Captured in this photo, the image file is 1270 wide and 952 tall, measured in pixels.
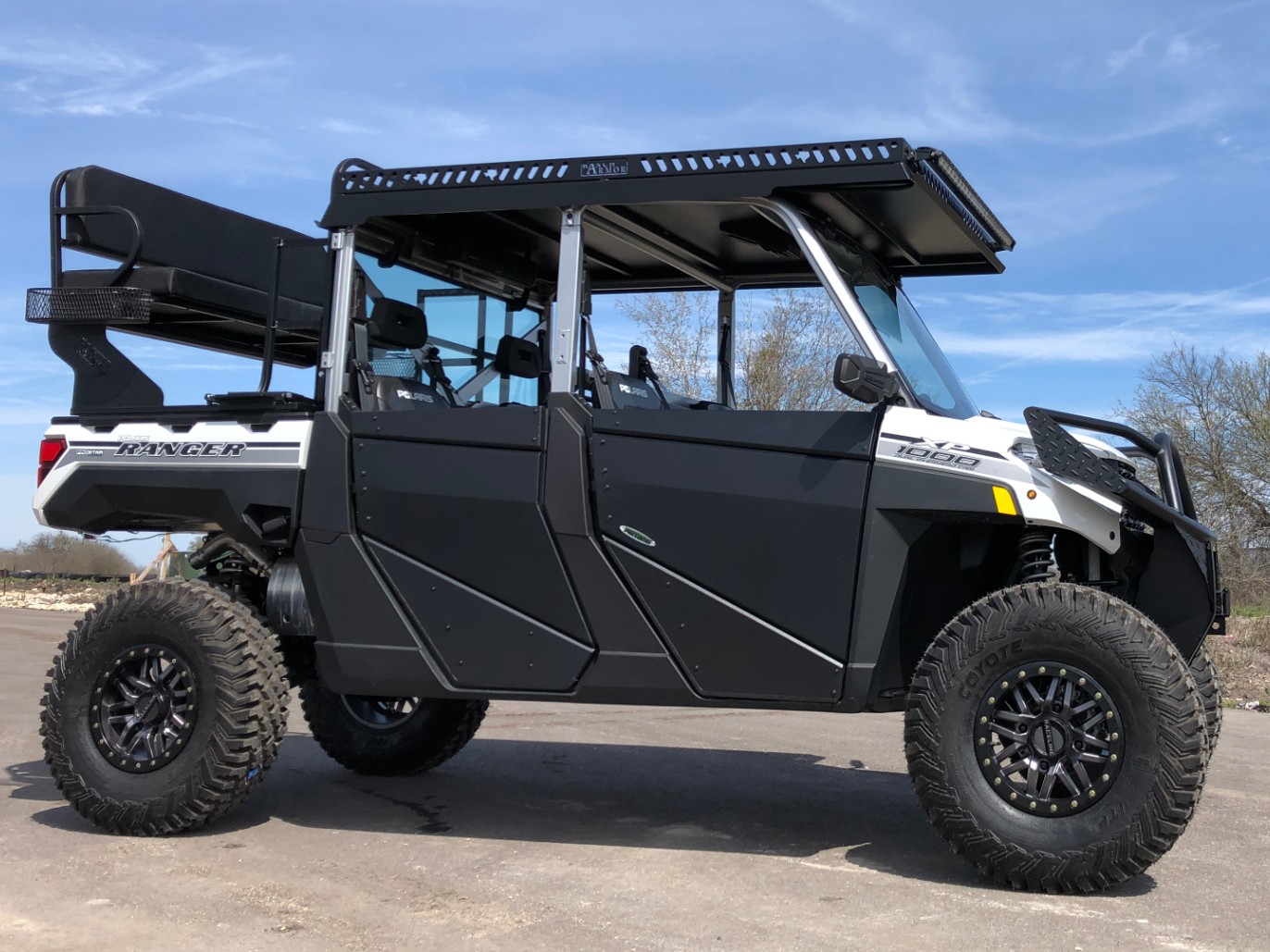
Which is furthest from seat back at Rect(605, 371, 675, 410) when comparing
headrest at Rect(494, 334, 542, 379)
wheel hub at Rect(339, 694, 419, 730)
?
wheel hub at Rect(339, 694, 419, 730)

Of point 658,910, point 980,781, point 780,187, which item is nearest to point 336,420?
point 780,187

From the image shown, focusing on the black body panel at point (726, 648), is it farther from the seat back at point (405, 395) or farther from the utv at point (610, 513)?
the seat back at point (405, 395)

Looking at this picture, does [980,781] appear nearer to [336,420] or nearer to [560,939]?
[560,939]

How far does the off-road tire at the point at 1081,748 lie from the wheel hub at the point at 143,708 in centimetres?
310

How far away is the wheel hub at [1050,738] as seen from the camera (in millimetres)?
4676

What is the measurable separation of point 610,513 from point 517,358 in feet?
6.04

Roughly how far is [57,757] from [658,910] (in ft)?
9.84

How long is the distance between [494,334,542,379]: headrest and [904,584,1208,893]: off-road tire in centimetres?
282

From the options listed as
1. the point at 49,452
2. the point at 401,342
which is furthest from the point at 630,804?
the point at 49,452

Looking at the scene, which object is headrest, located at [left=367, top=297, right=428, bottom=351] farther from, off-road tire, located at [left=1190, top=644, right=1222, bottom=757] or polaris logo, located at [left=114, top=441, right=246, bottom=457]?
off-road tire, located at [left=1190, top=644, right=1222, bottom=757]

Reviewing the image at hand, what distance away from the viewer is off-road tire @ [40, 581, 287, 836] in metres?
5.68

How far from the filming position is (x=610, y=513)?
17.8 feet

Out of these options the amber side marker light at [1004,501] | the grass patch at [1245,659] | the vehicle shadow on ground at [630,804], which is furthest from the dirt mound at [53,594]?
the amber side marker light at [1004,501]

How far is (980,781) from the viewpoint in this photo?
15.8 feet
